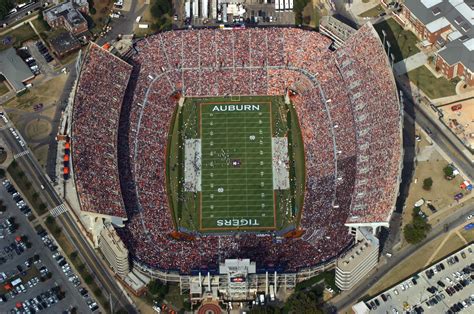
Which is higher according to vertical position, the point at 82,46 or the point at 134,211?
the point at 82,46

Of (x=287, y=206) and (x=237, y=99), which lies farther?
(x=237, y=99)

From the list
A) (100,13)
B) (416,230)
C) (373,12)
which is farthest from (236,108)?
(416,230)

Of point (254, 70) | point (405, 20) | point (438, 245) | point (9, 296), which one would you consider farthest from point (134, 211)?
point (405, 20)

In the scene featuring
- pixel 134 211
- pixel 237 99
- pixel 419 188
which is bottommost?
pixel 419 188

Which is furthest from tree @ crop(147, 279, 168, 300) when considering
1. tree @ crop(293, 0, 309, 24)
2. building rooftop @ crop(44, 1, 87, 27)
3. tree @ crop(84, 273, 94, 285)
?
tree @ crop(293, 0, 309, 24)

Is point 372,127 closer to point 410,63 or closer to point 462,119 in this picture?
point 462,119

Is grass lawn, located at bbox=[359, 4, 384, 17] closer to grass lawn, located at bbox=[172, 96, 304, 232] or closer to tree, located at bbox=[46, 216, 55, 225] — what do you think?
grass lawn, located at bbox=[172, 96, 304, 232]

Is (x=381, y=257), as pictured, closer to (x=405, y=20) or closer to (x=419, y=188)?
(x=419, y=188)

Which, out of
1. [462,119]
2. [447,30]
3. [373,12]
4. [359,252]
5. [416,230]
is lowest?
[416,230]
